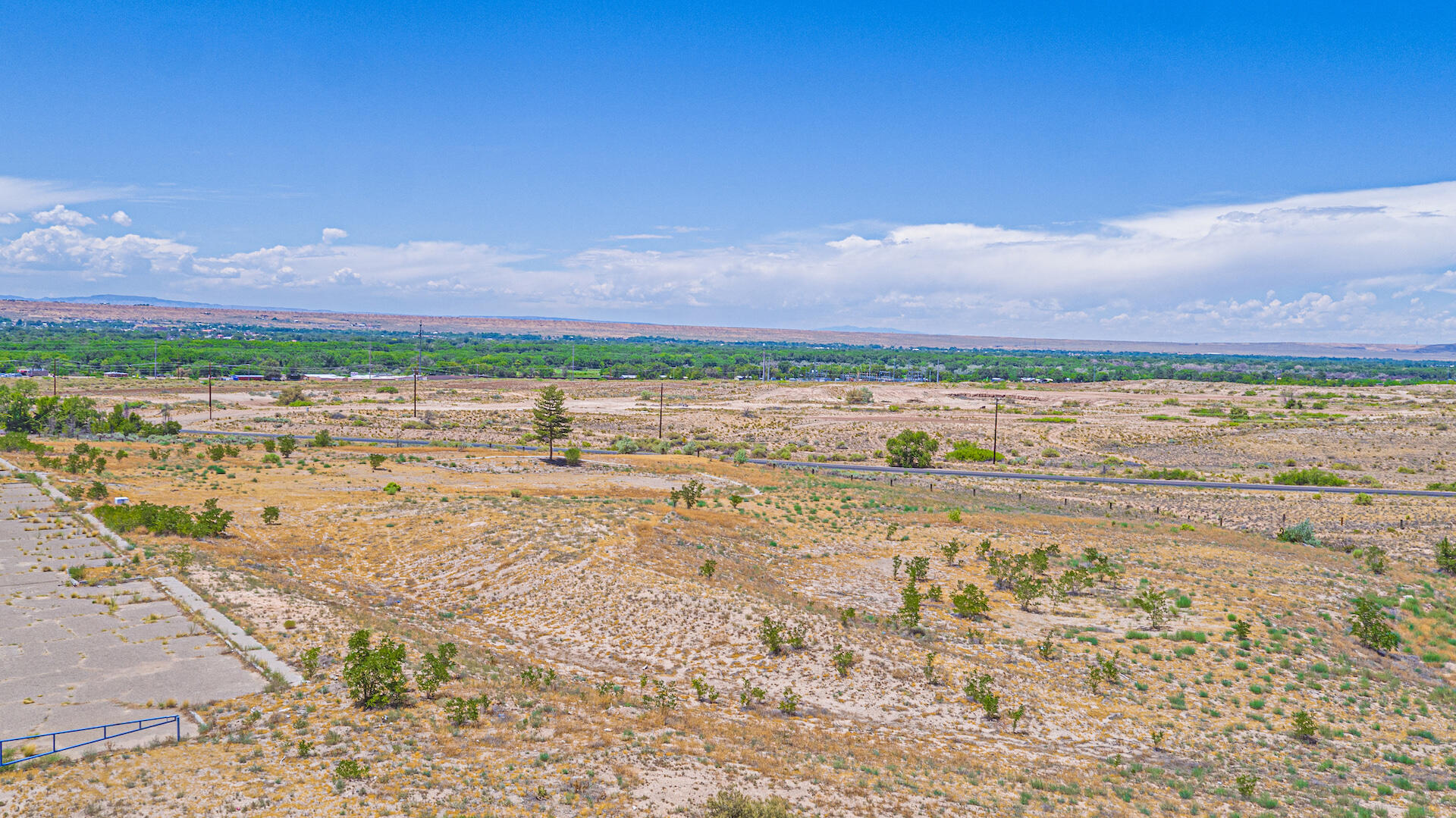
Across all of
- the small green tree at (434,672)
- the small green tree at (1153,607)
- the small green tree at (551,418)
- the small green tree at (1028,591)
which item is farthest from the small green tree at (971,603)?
the small green tree at (551,418)

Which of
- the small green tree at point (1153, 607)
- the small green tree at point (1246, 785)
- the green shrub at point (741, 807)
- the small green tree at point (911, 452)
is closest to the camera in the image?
the green shrub at point (741, 807)

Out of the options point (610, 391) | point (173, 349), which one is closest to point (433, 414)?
point (610, 391)

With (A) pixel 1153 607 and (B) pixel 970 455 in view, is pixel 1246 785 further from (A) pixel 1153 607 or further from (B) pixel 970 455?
(B) pixel 970 455

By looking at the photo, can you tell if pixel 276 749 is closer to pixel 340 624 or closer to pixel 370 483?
pixel 340 624

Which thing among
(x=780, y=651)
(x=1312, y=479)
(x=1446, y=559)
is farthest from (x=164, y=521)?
(x=1312, y=479)

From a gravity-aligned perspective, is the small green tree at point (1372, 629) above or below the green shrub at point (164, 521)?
below

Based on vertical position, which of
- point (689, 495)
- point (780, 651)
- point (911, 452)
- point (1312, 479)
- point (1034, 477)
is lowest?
point (1034, 477)

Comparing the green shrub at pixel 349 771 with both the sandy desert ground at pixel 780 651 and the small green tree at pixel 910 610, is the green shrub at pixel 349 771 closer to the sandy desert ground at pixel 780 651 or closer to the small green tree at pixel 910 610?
the sandy desert ground at pixel 780 651

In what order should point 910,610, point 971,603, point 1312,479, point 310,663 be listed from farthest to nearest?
point 1312,479 → point 971,603 → point 910,610 → point 310,663
